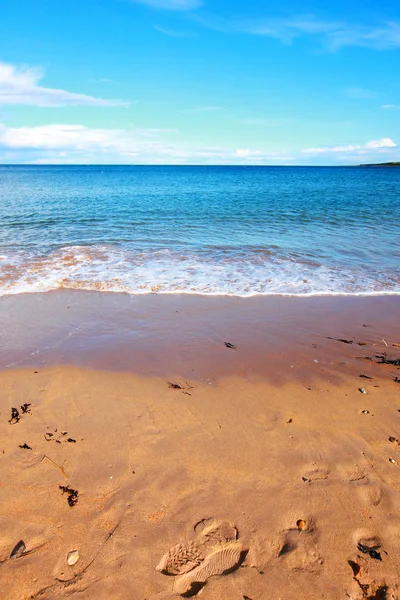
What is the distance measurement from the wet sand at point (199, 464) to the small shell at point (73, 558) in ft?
0.13

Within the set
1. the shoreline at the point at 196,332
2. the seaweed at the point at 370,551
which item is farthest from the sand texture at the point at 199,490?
the shoreline at the point at 196,332

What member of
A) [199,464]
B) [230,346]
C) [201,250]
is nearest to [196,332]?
[230,346]

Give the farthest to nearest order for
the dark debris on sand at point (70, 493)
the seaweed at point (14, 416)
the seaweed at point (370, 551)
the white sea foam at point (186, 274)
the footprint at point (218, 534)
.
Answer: the white sea foam at point (186, 274) < the seaweed at point (14, 416) < the dark debris on sand at point (70, 493) < the footprint at point (218, 534) < the seaweed at point (370, 551)

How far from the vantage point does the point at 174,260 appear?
12289mm

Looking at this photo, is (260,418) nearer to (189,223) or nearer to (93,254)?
(93,254)

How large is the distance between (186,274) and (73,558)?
27.6 ft

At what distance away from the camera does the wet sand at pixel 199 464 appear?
285cm

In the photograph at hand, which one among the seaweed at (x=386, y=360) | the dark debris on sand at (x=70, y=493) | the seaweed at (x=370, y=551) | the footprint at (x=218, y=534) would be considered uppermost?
the seaweed at (x=386, y=360)

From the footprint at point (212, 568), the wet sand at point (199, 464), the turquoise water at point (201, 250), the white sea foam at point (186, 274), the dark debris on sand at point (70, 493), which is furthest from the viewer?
the turquoise water at point (201, 250)

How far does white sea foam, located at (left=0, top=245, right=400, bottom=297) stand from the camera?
9594 millimetres

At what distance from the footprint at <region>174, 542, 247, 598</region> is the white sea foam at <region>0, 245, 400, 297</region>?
21.7 feet

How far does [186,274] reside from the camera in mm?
10789

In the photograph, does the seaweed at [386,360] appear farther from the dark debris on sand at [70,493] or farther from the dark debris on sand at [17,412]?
the dark debris on sand at [17,412]

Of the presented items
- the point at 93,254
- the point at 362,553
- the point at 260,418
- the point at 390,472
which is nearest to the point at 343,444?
the point at 390,472
